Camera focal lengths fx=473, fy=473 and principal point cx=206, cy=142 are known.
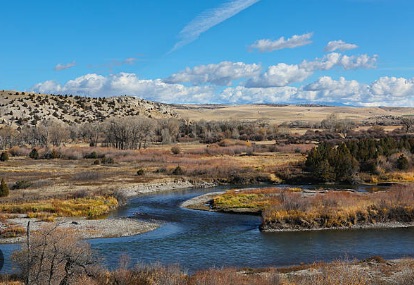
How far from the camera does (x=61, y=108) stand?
13812 centimetres

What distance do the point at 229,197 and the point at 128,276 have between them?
28.8 metres

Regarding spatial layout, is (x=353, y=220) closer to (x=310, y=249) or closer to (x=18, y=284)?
(x=310, y=249)

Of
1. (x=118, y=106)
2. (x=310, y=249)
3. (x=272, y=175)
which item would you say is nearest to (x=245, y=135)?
(x=118, y=106)

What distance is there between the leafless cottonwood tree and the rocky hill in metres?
106

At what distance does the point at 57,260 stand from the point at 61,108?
125 m

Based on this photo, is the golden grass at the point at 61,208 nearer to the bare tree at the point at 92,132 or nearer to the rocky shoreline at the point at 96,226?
the rocky shoreline at the point at 96,226

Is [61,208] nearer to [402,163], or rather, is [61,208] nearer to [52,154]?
[402,163]

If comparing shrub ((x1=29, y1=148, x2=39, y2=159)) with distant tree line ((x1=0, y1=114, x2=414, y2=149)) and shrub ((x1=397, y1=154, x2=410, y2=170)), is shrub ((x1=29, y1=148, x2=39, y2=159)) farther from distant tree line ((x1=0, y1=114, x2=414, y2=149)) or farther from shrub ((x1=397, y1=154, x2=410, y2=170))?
shrub ((x1=397, y1=154, x2=410, y2=170))

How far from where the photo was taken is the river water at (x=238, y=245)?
1109 inches

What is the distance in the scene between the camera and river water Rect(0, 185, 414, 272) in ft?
92.4

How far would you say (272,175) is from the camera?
65438 millimetres

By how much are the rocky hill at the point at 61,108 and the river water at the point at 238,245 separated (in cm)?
9587

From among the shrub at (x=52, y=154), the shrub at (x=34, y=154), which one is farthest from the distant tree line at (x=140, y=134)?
the shrub at (x=34, y=154)

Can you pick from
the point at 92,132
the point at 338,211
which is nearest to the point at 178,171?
the point at 338,211
